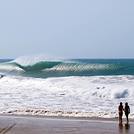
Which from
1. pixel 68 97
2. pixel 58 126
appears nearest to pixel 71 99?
pixel 68 97

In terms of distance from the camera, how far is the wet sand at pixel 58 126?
649 inches

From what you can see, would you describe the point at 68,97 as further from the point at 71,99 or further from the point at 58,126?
the point at 58,126

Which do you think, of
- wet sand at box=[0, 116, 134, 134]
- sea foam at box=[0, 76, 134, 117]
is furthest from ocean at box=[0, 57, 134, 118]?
wet sand at box=[0, 116, 134, 134]

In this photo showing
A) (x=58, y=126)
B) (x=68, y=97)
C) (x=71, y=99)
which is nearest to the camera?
(x=58, y=126)

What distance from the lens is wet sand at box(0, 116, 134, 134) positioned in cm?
1648

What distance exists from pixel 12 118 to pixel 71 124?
3.25 m

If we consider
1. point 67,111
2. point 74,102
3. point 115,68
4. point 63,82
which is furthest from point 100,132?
point 115,68

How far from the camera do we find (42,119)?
64.9ft

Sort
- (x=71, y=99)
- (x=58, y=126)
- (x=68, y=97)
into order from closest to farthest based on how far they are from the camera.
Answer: (x=58, y=126) → (x=71, y=99) → (x=68, y=97)

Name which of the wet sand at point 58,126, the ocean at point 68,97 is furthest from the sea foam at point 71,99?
the wet sand at point 58,126

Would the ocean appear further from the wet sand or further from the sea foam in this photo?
the wet sand

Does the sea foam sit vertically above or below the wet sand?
above

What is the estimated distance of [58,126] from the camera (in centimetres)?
1778

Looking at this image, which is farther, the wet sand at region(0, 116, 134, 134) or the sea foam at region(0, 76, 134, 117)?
the sea foam at region(0, 76, 134, 117)
